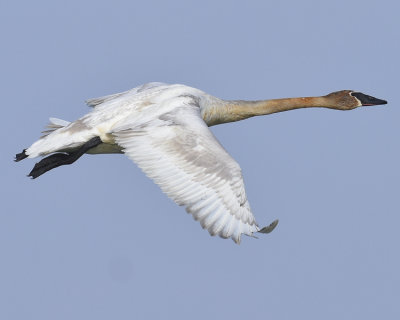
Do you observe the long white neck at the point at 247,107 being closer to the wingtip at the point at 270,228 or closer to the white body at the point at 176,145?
the white body at the point at 176,145

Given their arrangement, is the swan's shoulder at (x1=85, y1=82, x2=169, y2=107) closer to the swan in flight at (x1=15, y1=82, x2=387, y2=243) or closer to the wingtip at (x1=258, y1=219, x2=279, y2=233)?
the swan in flight at (x1=15, y1=82, x2=387, y2=243)

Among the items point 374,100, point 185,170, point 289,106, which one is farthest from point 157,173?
point 374,100

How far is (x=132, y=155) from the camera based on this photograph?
1697 centimetres

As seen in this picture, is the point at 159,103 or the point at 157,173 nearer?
the point at 157,173

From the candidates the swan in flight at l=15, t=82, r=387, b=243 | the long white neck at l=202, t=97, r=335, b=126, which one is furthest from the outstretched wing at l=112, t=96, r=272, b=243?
the long white neck at l=202, t=97, r=335, b=126

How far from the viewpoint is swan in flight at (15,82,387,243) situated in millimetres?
16047

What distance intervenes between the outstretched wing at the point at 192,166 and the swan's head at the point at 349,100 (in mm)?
4136

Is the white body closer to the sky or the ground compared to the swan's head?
closer to the ground

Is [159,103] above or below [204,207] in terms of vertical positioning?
above

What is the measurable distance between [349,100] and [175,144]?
212 inches

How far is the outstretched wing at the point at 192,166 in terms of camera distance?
15898 mm

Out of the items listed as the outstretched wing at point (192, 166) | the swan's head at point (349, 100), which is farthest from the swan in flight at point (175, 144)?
the swan's head at point (349, 100)

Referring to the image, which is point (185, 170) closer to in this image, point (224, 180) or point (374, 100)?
point (224, 180)

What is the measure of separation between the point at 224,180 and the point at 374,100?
6.07 metres
